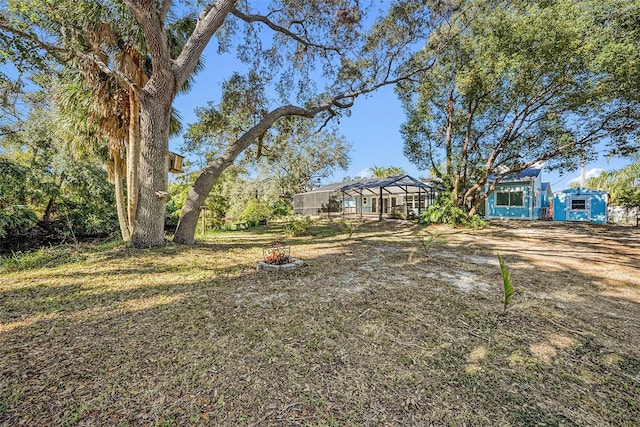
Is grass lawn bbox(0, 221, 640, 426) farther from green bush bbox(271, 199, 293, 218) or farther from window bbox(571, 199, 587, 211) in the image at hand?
window bbox(571, 199, 587, 211)

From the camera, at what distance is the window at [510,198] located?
15.7 meters

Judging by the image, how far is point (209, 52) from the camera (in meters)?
7.27

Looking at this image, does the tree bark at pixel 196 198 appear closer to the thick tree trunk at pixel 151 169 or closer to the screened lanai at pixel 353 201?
the thick tree trunk at pixel 151 169

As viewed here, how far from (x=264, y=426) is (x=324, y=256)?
4390mm

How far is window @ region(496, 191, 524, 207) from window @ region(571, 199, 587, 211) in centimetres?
262

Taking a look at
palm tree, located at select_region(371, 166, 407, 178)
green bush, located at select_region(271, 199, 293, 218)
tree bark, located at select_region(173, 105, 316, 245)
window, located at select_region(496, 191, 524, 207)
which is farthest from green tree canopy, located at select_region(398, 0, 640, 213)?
palm tree, located at select_region(371, 166, 407, 178)

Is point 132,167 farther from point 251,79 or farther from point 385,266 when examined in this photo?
point 385,266

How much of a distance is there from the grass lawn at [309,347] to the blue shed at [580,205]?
13.8m

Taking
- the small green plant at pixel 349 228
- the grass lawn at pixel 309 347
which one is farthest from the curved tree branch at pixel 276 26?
the grass lawn at pixel 309 347

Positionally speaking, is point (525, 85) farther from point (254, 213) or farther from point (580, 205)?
point (254, 213)

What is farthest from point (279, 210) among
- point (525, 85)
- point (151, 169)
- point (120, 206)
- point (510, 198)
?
point (510, 198)

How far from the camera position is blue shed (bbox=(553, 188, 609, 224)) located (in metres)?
14.3

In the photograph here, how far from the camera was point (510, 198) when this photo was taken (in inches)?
635

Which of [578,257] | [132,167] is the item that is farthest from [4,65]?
[578,257]
